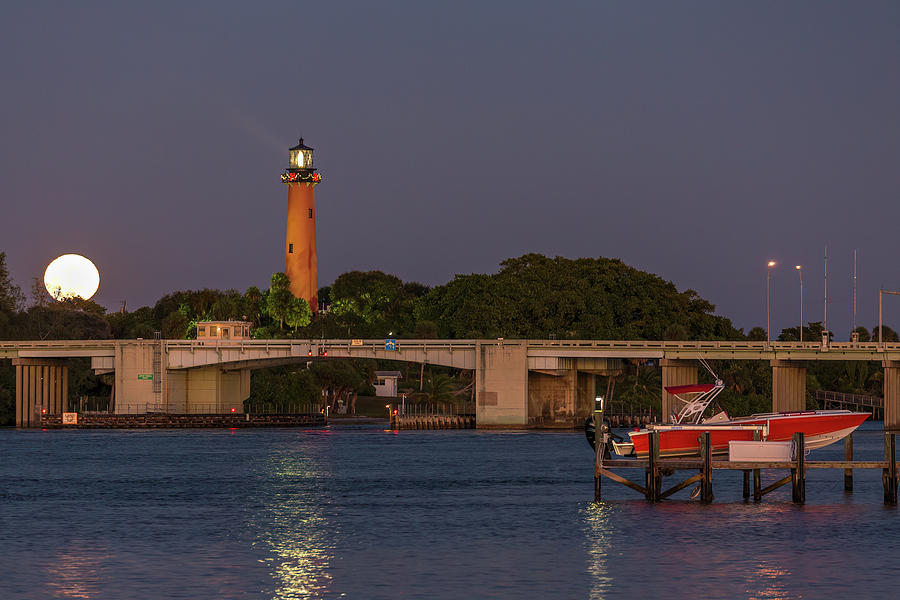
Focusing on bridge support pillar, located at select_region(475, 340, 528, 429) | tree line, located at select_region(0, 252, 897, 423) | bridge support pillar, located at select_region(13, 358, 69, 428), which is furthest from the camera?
tree line, located at select_region(0, 252, 897, 423)

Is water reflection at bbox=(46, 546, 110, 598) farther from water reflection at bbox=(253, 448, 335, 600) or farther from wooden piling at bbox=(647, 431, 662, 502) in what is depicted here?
wooden piling at bbox=(647, 431, 662, 502)

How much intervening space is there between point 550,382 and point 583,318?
29143mm

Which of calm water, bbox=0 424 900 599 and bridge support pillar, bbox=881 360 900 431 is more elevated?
bridge support pillar, bbox=881 360 900 431

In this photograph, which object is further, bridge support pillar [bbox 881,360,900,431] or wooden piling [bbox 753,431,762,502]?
bridge support pillar [bbox 881,360,900,431]

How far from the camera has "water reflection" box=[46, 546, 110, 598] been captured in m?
44.5

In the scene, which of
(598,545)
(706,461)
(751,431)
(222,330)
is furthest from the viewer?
(222,330)

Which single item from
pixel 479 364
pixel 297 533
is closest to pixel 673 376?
pixel 479 364

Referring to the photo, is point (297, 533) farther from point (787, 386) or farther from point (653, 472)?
point (787, 386)

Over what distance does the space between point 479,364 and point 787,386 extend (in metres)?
31.2

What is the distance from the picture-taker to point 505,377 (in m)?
147

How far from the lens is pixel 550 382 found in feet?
505

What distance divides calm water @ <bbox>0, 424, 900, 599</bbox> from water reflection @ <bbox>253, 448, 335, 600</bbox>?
0.12 meters

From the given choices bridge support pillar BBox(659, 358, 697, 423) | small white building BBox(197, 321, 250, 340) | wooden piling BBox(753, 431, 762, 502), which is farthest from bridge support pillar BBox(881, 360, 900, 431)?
wooden piling BBox(753, 431, 762, 502)

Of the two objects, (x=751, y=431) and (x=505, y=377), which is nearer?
(x=751, y=431)
